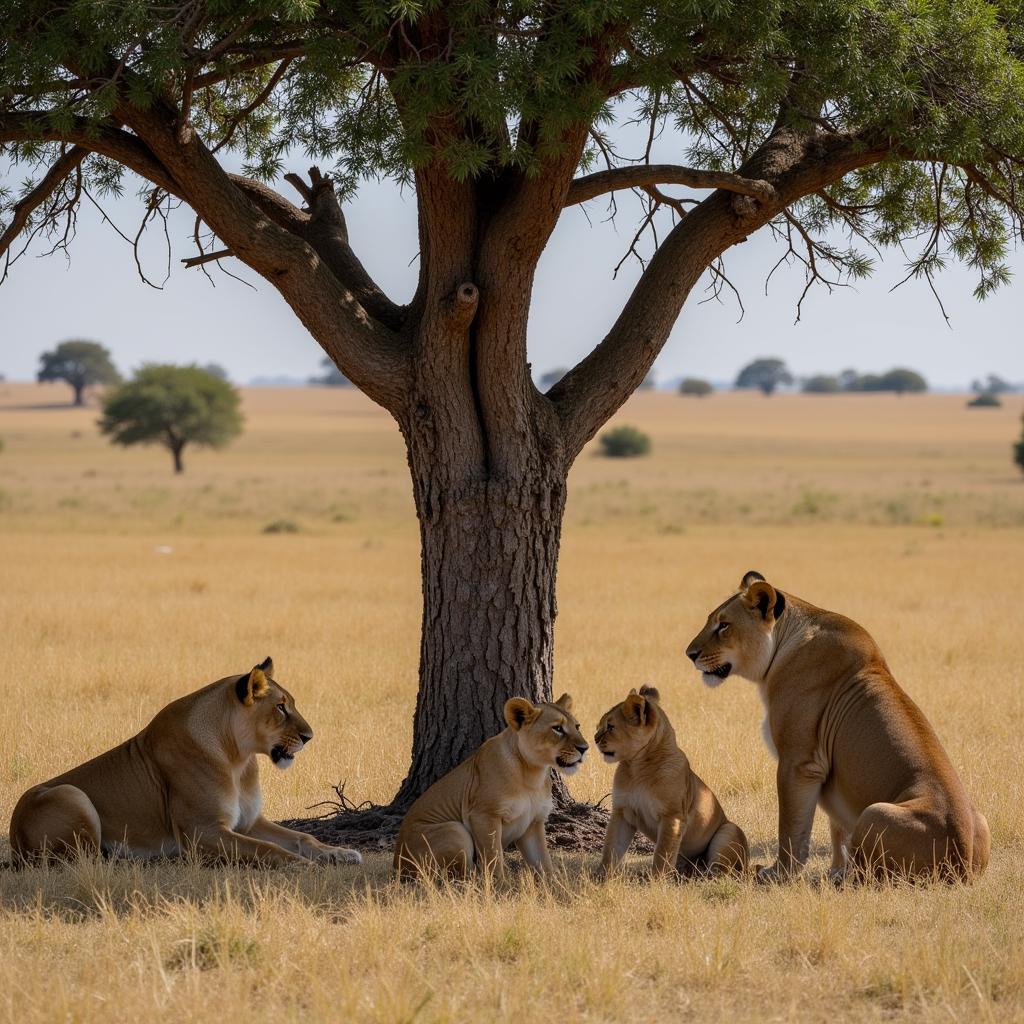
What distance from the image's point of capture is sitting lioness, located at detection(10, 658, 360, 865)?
8.36 metres

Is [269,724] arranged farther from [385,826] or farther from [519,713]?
[519,713]

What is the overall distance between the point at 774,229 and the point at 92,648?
34.4ft

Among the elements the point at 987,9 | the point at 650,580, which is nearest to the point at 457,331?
the point at 987,9

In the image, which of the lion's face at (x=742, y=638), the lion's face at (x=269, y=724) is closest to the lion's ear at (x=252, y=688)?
the lion's face at (x=269, y=724)

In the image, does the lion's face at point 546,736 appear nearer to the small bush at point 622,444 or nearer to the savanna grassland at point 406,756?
the savanna grassland at point 406,756

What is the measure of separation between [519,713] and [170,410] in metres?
75.2

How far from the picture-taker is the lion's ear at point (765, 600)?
830 cm

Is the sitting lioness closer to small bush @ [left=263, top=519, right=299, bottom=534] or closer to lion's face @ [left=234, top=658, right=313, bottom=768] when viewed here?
lion's face @ [left=234, top=658, right=313, bottom=768]

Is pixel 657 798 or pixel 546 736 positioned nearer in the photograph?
pixel 546 736

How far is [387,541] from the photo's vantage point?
38219mm

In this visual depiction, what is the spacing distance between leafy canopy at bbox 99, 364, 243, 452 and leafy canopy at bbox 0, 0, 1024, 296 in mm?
72142

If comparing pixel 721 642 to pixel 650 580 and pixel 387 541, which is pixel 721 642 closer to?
pixel 650 580

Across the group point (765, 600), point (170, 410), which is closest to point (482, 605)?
point (765, 600)

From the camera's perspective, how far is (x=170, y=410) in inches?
3155
